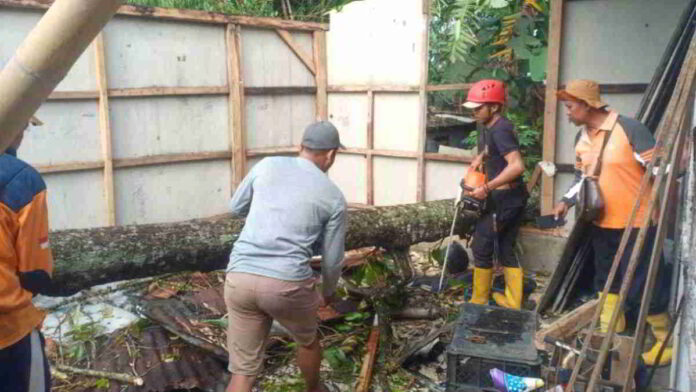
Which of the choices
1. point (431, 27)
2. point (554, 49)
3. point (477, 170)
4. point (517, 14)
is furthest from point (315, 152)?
point (431, 27)

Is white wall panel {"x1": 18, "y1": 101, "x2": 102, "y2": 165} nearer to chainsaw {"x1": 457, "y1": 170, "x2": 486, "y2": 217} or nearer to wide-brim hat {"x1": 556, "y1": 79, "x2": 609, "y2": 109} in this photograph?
chainsaw {"x1": 457, "y1": 170, "x2": 486, "y2": 217}

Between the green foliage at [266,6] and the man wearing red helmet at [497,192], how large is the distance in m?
4.29

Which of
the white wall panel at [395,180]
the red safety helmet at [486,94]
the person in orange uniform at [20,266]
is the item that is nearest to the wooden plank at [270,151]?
the white wall panel at [395,180]

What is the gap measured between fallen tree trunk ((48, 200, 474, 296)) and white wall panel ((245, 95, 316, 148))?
3.37m

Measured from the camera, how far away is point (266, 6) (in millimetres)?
9586

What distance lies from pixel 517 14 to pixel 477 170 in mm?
2594

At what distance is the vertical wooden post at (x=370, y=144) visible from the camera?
8281 millimetres

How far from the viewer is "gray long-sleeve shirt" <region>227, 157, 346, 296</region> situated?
3246mm

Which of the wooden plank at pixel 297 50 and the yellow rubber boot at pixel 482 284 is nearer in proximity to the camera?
the yellow rubber boot at pixel 482 284

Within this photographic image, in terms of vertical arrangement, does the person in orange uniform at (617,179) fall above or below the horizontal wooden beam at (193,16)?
below

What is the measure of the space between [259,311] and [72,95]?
446 centimetres

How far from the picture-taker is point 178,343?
14.3ft

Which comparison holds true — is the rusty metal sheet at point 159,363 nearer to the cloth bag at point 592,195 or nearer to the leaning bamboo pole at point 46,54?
the cloth bag at point 592,195

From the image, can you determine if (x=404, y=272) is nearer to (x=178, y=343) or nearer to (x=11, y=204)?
(x=178, y=343)
